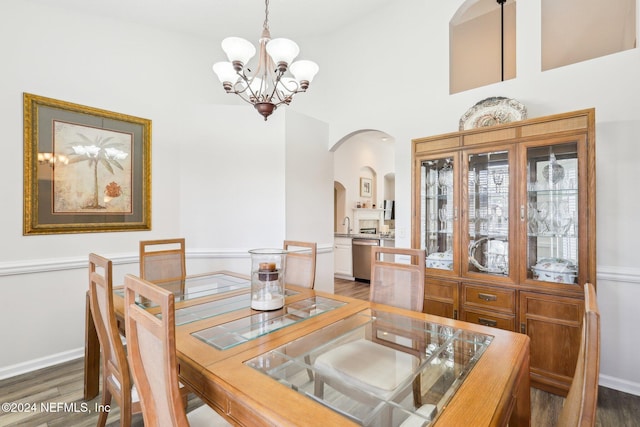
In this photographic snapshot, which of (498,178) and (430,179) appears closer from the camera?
(498,178)

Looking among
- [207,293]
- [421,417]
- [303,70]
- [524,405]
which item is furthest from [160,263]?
[524,405]

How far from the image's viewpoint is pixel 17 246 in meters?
2.58

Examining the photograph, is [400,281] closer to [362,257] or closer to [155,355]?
[155,355]

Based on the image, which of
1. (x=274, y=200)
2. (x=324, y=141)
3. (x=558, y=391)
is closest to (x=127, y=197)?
(x=274, y=200)

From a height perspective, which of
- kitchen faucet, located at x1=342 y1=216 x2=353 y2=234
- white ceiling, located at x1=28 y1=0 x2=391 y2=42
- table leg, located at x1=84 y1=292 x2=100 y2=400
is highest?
white ceiling, located at x1=28 y1=0 x2=391 y2=42

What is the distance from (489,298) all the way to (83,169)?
3799 mm

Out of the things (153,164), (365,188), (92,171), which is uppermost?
(365,188)

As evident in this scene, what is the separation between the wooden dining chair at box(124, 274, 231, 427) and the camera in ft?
3.03

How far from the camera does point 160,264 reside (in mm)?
2686

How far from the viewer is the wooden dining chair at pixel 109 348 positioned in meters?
1.46

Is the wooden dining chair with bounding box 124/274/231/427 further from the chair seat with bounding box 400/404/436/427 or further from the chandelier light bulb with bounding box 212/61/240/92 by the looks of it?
the chandelier light bulb with bounding box 212/61/240/92

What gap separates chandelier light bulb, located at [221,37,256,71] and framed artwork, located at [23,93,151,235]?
1867 mm

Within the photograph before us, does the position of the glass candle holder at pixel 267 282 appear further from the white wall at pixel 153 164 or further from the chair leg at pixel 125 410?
the white wall at pixel 153 164

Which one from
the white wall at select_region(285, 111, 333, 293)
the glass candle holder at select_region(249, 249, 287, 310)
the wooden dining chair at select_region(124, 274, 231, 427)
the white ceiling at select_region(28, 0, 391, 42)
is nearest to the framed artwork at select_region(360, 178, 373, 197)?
the white wall at select_region(285, 111, 333, 293)
